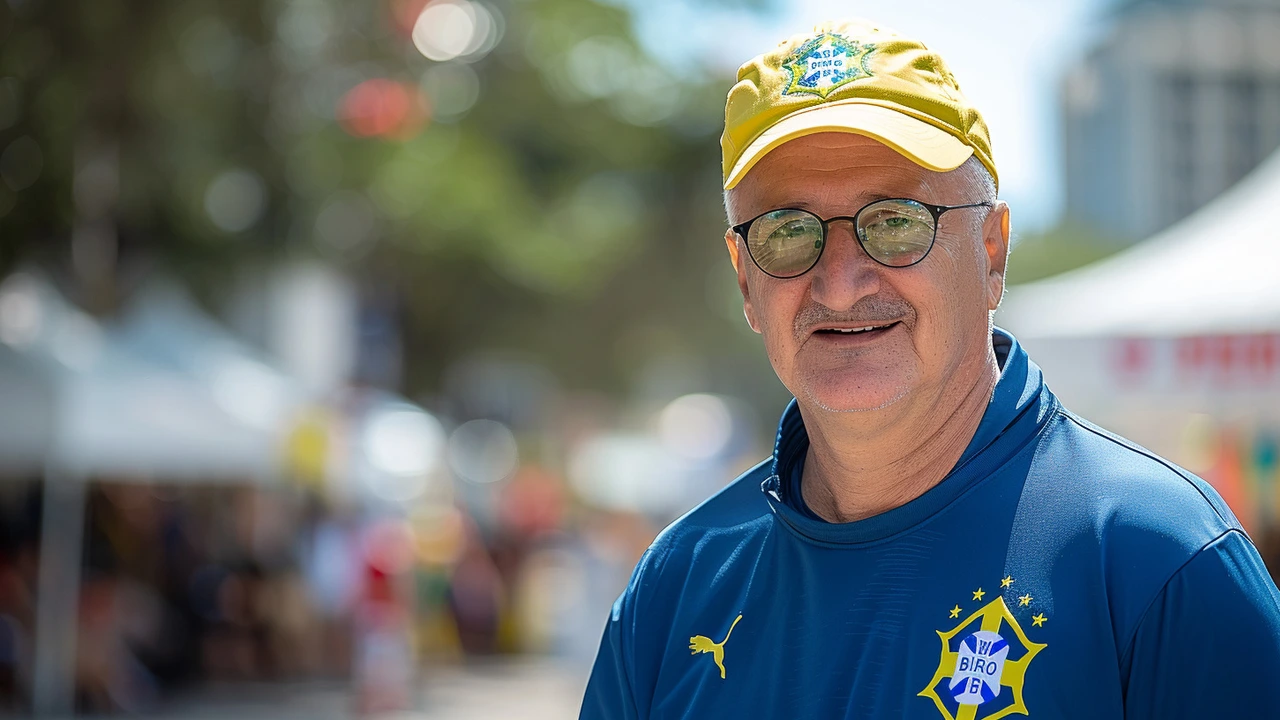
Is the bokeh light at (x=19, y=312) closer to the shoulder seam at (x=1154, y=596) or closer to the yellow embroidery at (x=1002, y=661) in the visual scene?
the yellow embroidery at (x=1002, y=661)

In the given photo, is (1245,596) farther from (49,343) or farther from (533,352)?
(533,352)

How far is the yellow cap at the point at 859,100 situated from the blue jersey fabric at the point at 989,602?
12.7 inches

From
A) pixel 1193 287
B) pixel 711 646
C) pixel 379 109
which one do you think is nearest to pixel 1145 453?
pixel 711 646

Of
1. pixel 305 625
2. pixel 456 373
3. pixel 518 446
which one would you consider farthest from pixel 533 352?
pixel 305 625

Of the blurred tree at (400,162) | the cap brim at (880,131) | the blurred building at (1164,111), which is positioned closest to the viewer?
the cap brim at (880,131)

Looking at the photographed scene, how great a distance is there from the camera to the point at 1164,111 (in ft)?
26.8

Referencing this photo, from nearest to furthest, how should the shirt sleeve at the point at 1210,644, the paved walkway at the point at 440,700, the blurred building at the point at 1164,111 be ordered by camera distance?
the shirt sleeve at the point at 1210,644 < the blurred building at the point at 1164,111 < the paved walkway at the point at 440,700

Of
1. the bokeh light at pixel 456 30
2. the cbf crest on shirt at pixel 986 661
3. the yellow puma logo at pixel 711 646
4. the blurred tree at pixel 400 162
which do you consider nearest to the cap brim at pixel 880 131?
the cbf crest on shirt at pixel 986 661

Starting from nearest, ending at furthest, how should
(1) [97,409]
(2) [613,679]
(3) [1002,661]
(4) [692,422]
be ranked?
(3) [1002,661]
(2) [613,679]
(1) [97,409]
(4) [692,422]

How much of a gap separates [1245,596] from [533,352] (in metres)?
29.0

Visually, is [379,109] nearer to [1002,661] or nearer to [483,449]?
[1002,661]

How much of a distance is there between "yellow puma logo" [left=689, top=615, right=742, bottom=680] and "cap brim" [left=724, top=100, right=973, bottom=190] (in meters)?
0.64

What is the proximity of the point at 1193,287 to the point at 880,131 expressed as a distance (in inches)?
183

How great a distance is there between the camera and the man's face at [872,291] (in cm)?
182
